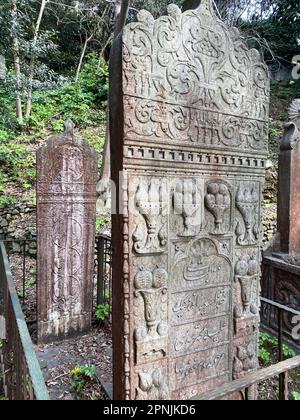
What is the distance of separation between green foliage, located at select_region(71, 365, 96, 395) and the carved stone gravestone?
3.17 feet

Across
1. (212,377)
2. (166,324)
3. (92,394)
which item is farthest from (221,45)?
(92,394)

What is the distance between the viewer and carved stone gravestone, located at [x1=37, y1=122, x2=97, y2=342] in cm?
404

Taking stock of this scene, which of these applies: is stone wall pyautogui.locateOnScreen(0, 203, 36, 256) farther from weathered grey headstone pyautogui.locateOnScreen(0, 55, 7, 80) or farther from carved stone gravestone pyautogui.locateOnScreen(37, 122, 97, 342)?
carved stone gravestone pyautogui.locateOnScreen(37, 122, 97, 342)

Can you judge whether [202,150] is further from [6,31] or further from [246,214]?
[6,31]

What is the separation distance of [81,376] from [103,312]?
1424 mm

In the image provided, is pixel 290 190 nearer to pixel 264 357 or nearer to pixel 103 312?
pixel 264 357

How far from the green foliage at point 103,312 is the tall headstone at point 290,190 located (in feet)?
10.1

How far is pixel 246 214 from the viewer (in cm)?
261

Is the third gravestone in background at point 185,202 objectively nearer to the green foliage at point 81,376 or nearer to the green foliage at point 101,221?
the green foliage at point 81,376

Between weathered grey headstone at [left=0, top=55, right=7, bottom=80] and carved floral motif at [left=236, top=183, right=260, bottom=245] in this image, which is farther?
weathered grey headstone at [left=0, top=55, right=7, bottom=80]

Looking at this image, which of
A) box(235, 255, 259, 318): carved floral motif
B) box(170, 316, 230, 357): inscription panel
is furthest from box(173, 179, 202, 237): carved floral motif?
box(170, 316, 230, 357): inscription panel

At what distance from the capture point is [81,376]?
3.29 metres

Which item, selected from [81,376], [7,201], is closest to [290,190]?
[81,376]

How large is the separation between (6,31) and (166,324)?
608 cm
